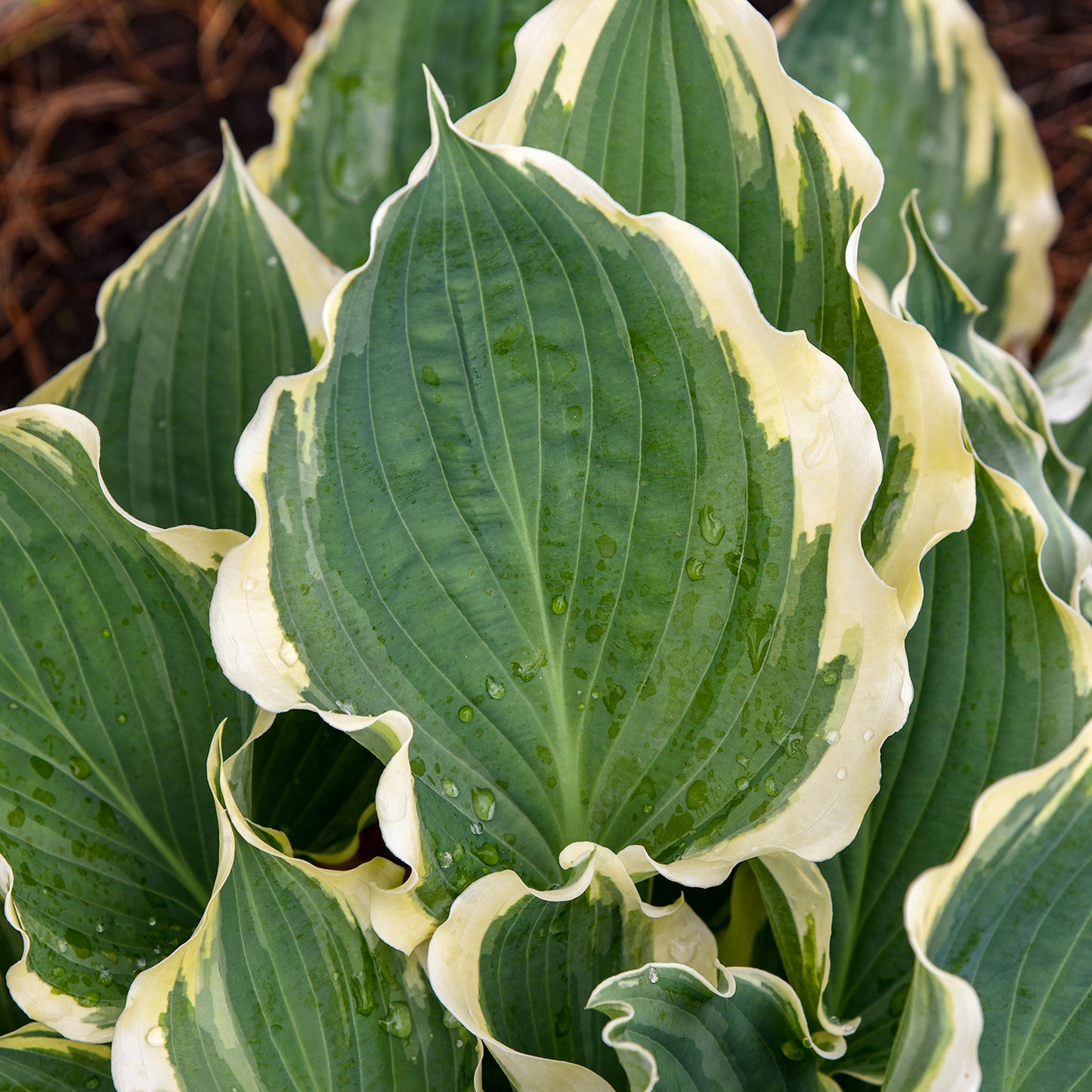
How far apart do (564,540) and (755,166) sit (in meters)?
0.23

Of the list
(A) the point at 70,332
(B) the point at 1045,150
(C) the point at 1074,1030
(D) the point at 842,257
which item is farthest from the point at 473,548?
(B) the point at 1045,150

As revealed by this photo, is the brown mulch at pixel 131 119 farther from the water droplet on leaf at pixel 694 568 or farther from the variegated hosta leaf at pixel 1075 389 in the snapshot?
the water droplet on leaf at pixel 694 568

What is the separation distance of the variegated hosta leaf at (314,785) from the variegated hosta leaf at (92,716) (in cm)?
8

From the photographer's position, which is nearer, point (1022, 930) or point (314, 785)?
point (1022, 930)

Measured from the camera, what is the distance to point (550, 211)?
50cm

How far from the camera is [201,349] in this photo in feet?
2.44

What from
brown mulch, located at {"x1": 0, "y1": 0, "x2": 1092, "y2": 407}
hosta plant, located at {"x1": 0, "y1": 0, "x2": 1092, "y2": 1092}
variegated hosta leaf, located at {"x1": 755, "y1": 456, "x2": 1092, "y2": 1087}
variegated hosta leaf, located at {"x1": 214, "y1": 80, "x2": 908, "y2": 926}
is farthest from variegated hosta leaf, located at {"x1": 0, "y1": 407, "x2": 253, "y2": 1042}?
brown mulch, located at {"x1": 0, "y1": 0, "x2": 1092, "y2": 407}

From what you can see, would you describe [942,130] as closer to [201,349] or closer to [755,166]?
[755,166]

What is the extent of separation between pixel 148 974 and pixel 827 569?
1.18 feet

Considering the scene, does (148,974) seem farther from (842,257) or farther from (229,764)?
(842,257)

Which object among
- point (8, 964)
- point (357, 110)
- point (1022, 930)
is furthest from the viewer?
point (357, 110)

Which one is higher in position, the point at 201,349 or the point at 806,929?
the point at 201,349

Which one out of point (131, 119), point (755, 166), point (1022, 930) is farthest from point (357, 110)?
point (131, 119)

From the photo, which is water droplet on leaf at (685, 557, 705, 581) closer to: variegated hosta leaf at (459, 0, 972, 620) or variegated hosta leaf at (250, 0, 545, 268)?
variegated hosta leaf at (459, 0, 972, 620)
